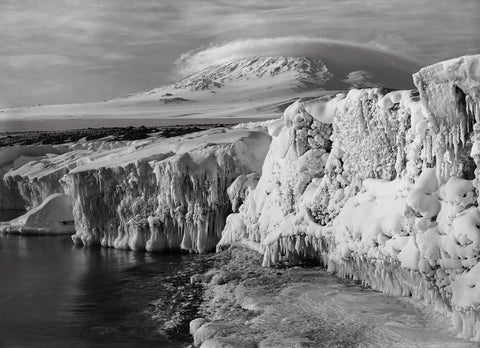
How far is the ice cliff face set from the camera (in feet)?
36.0

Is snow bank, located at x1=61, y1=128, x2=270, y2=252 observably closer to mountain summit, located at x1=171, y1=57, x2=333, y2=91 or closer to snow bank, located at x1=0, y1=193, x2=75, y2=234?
snow bank, located at x1=0, y1=193, x2=75, y2=234

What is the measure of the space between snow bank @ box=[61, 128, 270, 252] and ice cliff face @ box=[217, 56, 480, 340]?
2373mm

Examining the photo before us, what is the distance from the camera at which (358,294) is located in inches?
520

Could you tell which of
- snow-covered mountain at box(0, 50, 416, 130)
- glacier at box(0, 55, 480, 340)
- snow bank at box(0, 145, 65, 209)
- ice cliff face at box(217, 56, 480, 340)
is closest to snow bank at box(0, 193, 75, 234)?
glacier at box(0, 55, 480, 340)

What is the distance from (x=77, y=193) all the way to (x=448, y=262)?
17.3 m

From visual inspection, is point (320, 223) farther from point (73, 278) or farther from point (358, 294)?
point (73, 278)

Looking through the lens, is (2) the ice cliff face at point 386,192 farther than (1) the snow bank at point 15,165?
No

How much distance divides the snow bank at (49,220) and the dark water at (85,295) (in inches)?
A: 105

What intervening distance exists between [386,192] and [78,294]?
9111 mm

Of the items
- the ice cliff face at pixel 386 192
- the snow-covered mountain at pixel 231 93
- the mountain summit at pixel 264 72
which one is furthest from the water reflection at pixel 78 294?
the mountain summit at pixel 264 72

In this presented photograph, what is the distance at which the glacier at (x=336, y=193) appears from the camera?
11172 mm

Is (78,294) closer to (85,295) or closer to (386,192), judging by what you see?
(85,295)

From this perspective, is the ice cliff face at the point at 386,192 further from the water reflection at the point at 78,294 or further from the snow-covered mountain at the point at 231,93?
the snow-covered mountain at the point at 231,93

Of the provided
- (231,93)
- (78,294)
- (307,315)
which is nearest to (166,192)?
(78,294)
